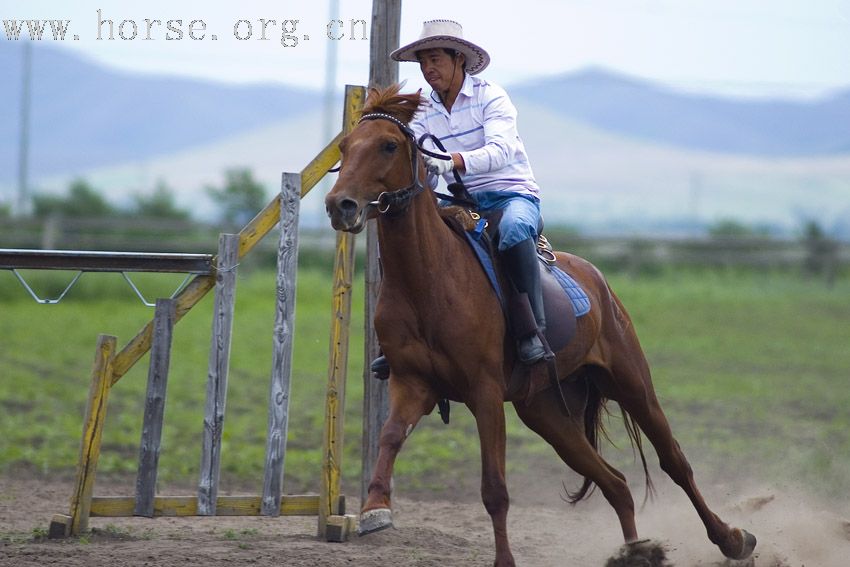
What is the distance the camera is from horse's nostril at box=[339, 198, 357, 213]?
4961mm

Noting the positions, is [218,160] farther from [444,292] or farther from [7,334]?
[444,292]

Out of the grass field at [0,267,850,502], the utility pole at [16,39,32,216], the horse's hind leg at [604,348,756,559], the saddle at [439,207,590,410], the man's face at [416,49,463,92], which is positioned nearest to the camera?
the saddle at [439,207,590,410]

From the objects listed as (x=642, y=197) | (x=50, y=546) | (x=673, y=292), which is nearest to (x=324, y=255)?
(x=673, y=292)

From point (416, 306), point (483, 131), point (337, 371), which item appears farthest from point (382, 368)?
point (483, 131)

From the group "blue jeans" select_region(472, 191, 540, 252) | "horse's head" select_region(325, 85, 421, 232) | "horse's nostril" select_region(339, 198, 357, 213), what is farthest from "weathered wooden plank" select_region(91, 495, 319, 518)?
"horse's nostril" select_region(339, 198, 357, 213)

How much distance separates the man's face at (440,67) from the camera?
19.9 feet

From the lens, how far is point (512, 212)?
6.02 metres

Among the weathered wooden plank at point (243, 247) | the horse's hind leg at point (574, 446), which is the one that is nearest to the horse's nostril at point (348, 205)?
the weathered wooden plank at point (243, 247)

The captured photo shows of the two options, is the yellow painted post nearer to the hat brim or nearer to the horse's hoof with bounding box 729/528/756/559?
the hat brim

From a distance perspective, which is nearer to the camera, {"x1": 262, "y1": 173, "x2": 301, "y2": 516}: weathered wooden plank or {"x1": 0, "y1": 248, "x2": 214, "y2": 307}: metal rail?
{"x1": 0, "y1": 248, "x2": 214, "y2": 307}: metal rail

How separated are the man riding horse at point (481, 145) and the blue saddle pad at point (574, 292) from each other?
42cm

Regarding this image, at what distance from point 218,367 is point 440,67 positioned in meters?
2.17

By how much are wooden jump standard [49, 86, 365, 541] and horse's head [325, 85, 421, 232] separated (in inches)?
46.9

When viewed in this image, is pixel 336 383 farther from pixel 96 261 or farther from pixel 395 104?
pixel 395 104
